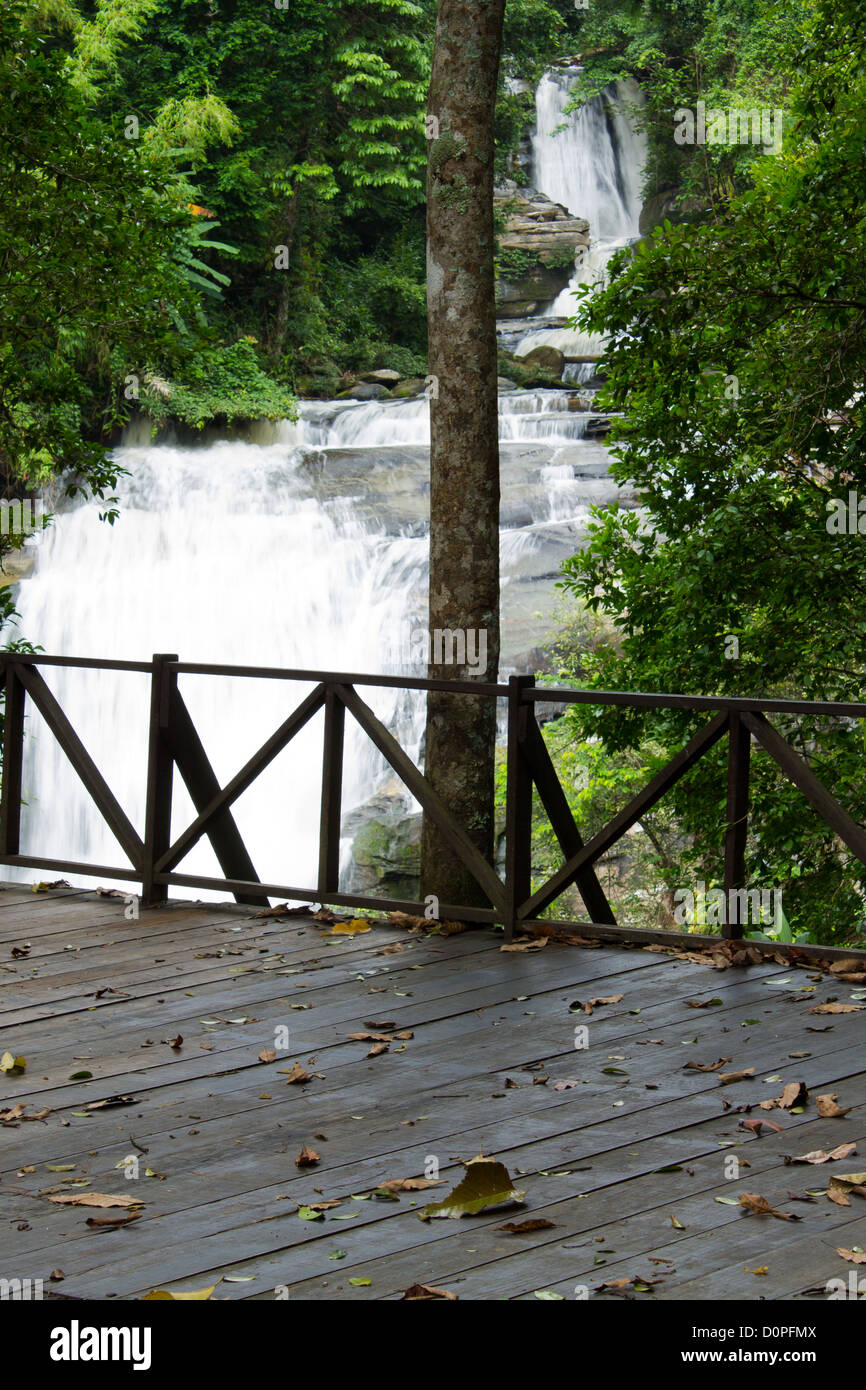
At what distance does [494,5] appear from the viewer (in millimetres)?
7277

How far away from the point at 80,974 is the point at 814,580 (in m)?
5.31

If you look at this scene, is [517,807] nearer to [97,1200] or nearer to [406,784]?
[406,784]

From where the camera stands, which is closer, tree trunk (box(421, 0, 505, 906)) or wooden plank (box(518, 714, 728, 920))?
wooden plank (box(518, 714, 728, 920))

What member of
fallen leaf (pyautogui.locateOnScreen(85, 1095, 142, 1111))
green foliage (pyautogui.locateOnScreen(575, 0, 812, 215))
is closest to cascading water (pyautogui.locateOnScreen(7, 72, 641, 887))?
green foliage (pyautogui.locateOnScreen(575, 0, 812, 215))

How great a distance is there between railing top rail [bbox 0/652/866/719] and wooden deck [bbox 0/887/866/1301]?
41.9 inches

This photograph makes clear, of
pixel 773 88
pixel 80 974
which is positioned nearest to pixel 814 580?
pixel 80 974

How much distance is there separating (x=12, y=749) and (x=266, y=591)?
15335 mm

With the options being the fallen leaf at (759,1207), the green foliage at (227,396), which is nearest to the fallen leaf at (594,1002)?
the fallen leaf at (759,1207)

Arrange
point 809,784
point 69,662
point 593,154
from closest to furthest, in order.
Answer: point 809,784 → point 69,662 → point 593,154

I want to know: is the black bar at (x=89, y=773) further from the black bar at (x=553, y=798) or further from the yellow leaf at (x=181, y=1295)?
the yellow leaf at (x=181, y=1295)

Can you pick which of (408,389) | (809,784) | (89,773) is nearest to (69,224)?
(89,773)

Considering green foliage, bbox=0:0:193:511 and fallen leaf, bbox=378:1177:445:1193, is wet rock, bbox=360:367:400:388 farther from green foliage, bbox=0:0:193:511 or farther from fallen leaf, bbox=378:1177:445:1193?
fallen leaf, bbox=378:1177:445:1193

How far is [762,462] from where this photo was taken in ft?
31.2

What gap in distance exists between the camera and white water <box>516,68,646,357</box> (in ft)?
118
